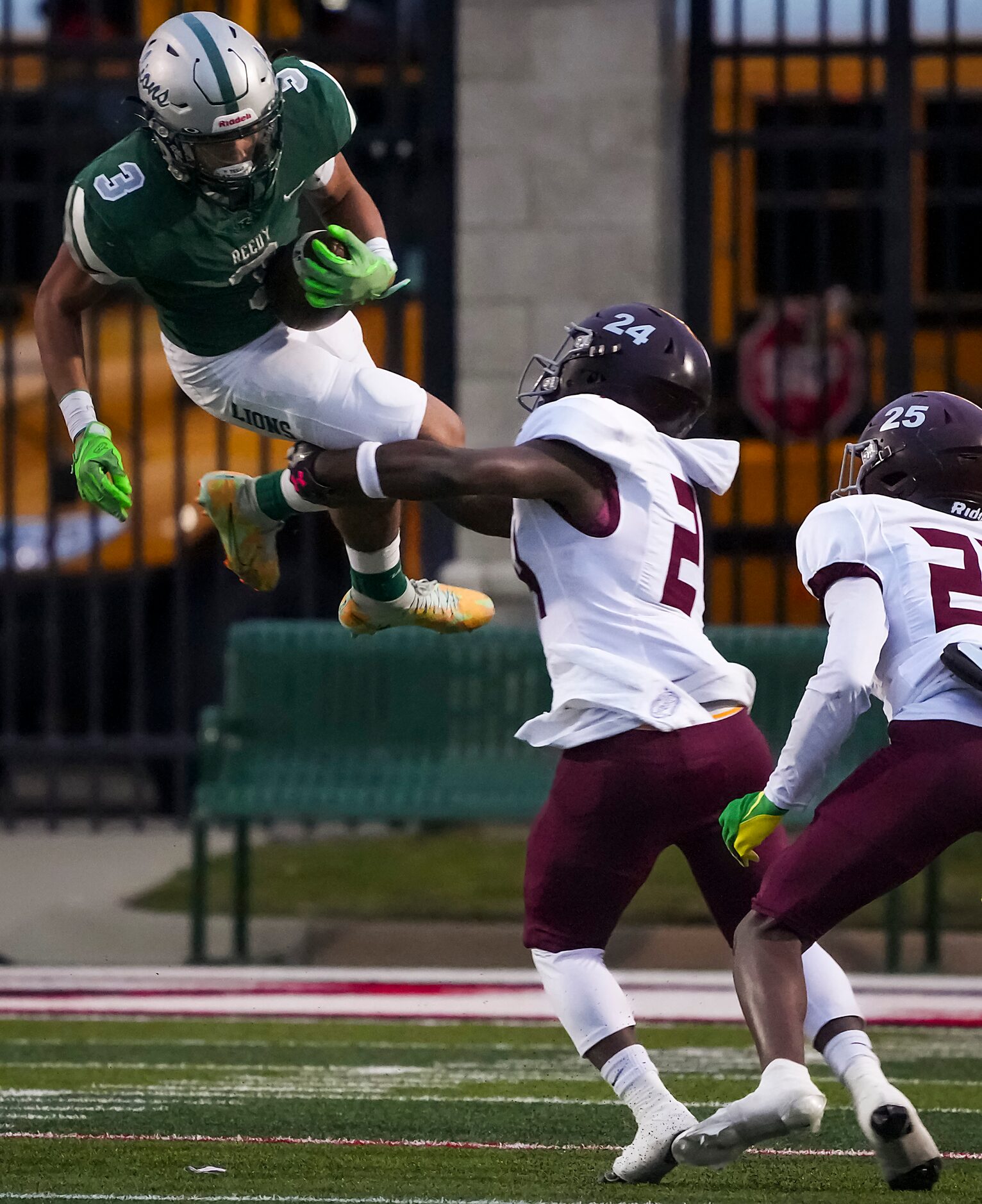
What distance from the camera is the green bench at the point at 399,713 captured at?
342 inches

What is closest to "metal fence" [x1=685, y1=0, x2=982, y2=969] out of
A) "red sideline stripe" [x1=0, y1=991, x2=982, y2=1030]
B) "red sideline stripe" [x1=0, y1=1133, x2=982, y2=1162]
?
"red sideline stripe" [x1=0, y1=991, x2=982, y2=1030]

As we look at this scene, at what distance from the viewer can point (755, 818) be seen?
4.49 meters

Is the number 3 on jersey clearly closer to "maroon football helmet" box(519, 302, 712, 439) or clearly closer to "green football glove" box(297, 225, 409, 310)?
"green football glove" box(297, 225, 409, 310)

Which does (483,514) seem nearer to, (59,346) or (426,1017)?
(59,346)

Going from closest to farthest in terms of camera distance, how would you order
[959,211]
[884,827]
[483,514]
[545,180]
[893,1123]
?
1. [893,1123]
2. [884,827]
3. [483,514]
4. [545,180]
5. [959,211]

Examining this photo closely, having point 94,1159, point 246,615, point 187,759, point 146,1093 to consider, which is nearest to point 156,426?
point 246,615

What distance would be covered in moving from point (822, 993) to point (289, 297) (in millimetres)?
1902

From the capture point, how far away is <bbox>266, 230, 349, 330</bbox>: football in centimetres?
525

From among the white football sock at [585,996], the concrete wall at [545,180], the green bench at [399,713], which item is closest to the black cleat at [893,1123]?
the white football sock at [585,996]

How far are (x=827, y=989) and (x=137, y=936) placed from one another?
4.70 m

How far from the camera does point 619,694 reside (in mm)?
4637

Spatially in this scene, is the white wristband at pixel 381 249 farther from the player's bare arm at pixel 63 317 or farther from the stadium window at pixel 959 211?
the stadium window at pixel 959 211

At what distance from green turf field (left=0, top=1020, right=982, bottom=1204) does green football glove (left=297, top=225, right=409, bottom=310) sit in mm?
1815

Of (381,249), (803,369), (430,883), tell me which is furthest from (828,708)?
(803,369)
